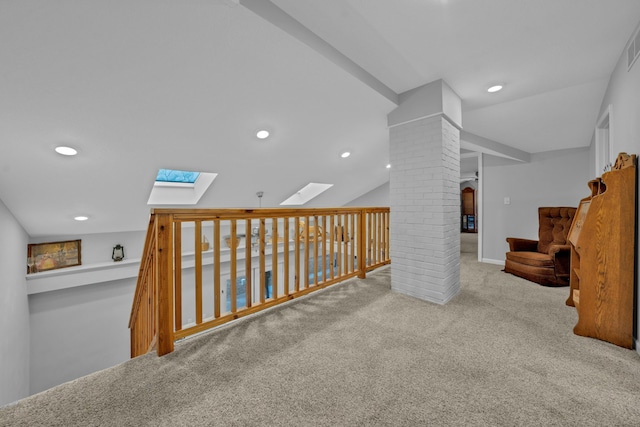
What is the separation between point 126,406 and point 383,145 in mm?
4289

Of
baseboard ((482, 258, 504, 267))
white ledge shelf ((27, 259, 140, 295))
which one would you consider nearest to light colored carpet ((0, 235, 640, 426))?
baseboard ((482, 258, 504, 267))

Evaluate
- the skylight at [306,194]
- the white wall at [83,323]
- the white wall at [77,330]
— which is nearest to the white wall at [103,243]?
the white wall at [83,323]

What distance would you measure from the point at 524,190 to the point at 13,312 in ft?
24.4

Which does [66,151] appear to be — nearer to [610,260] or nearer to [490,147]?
[610,260]

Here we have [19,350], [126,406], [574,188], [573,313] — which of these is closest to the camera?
[126,406]

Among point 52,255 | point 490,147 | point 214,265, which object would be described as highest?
point 490,147

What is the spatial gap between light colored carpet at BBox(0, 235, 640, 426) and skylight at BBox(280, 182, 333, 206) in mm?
3869

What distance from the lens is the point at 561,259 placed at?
3.27 meters

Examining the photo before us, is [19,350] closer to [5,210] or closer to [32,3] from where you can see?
[5,210]

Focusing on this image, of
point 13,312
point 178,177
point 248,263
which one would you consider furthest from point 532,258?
point 13,312

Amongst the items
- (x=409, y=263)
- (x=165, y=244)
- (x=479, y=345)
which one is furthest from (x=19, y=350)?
(x=479, y=345)

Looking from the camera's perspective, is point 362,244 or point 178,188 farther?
point 178,188

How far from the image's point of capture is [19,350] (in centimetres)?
354

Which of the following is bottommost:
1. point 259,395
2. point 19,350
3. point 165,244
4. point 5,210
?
point 19,350
